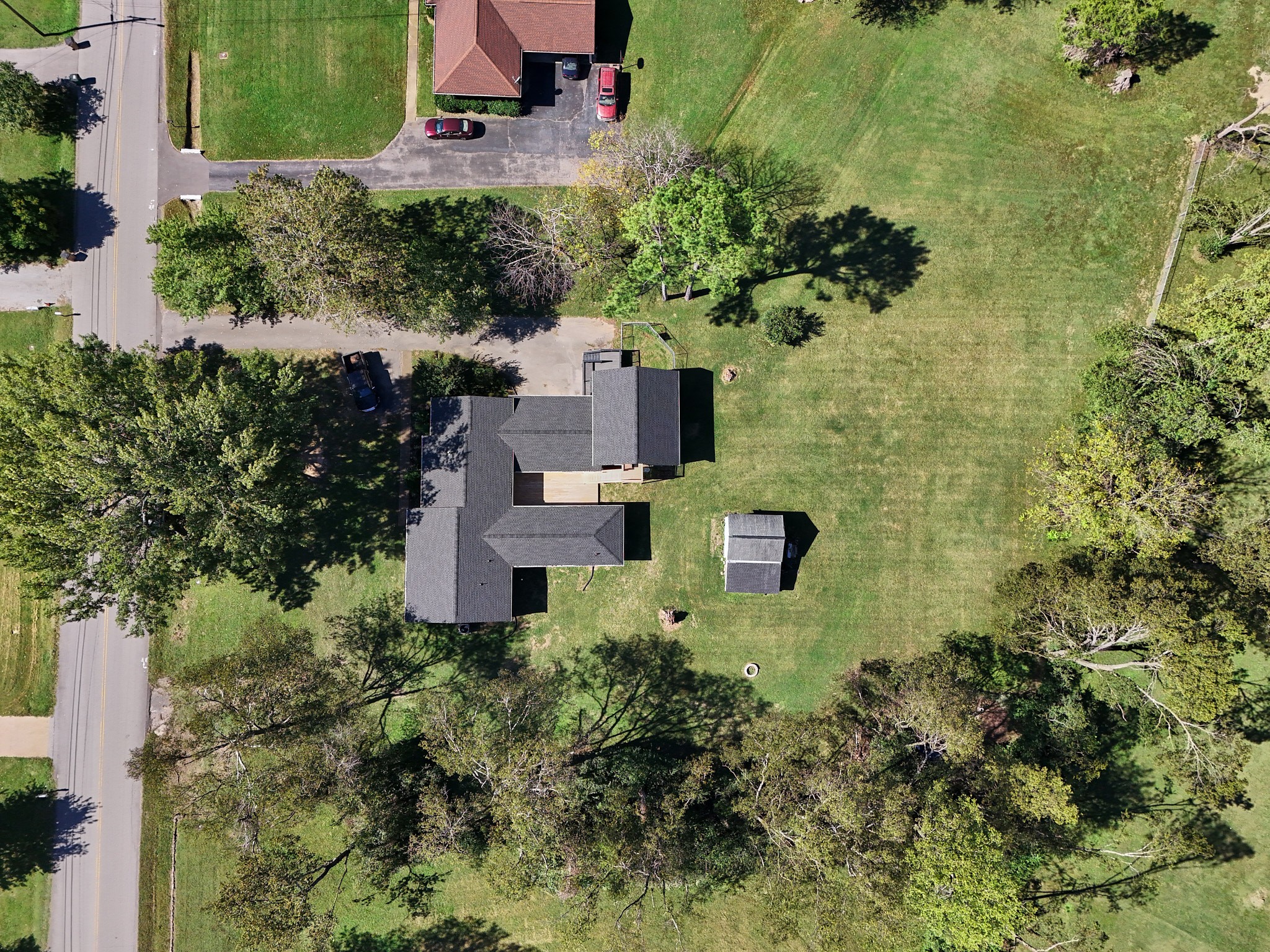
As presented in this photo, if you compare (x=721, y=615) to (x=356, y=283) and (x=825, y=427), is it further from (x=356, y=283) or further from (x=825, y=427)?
(x=356, y=283)

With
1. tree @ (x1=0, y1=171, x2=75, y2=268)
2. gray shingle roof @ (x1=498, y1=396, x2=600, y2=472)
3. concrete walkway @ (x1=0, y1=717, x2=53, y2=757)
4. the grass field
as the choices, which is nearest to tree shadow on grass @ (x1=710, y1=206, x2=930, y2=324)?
gray shingle roof @ (x1=498, y1=396, x2=600, y2=472)

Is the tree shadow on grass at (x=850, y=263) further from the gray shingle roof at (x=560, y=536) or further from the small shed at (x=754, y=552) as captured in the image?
the gray shingle roof at (x=560, y=536)

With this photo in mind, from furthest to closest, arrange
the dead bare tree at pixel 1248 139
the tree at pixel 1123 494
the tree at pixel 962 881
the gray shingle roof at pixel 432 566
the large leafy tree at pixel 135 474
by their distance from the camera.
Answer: the gray shingle roof at pixel 432 566 < the dead bare tree at pixel 1248 139 < the tree at pixel 1123 494 < the large leafy tree at pixel 135 474 < the tree at pixel 962 881

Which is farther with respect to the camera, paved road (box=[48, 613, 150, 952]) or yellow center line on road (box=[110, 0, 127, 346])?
yellow center line on road (box=[110, 0, 127, 346])

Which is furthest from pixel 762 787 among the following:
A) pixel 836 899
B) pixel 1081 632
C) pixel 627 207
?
pixel 627 207

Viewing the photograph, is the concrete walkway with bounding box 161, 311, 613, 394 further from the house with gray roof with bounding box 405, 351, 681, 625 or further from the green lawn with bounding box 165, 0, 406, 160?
the green lawn with bounding box 165, 0, 406, 160

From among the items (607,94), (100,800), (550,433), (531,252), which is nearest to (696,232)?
(531,252)

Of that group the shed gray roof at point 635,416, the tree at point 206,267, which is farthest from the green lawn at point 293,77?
the shed gray roof at point 635,416
